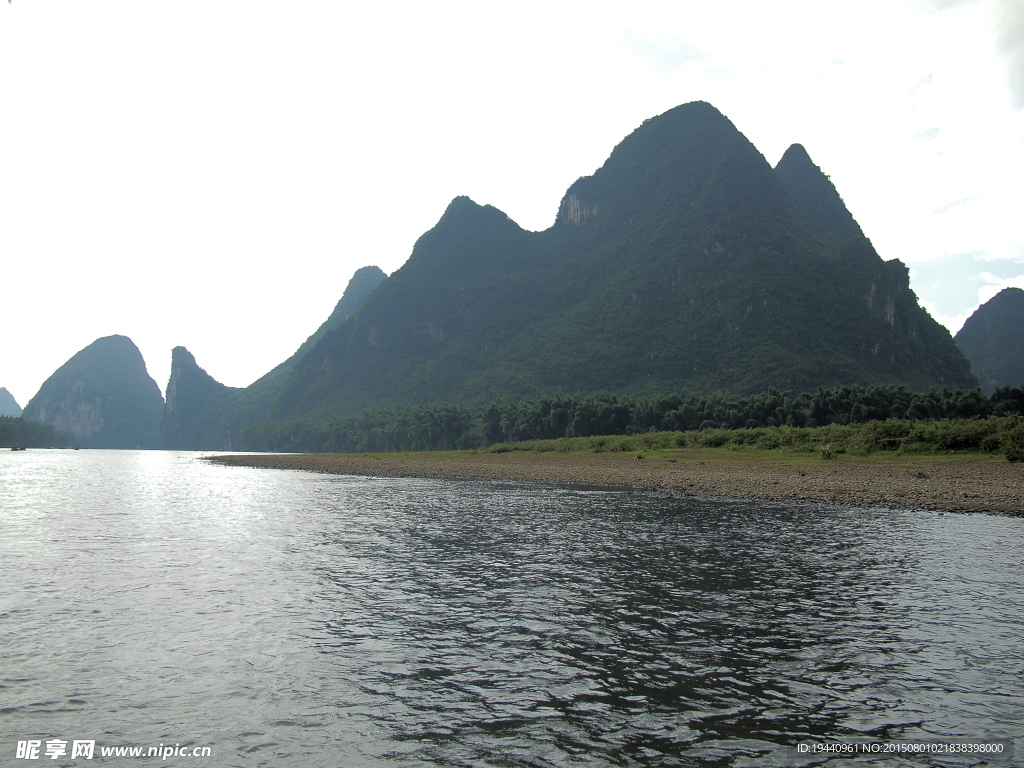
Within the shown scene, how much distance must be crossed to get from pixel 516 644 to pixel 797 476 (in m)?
40.0

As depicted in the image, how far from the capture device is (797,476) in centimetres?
4591

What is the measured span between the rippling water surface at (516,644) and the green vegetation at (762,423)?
34.6 m

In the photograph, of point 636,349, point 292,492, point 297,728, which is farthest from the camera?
point 636,349

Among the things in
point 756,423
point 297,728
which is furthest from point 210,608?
point 756,423

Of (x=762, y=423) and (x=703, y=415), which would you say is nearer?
(x=762, y=423)

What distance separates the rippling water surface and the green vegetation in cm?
3460

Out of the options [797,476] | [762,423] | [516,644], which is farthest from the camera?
[762,423]

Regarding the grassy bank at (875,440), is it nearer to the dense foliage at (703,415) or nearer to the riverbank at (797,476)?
the dense foliage at (703,415)

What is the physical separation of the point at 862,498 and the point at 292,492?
4034cm

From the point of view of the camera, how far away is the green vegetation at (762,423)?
55406 mm

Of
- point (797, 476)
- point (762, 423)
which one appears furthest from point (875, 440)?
point (762, 423)

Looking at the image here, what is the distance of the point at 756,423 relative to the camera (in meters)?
90.8

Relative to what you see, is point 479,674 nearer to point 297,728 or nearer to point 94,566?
point 297,728

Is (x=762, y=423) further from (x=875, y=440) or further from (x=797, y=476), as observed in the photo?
(x=797, y=476)
